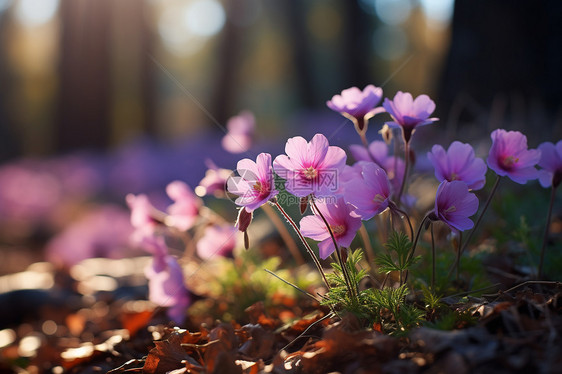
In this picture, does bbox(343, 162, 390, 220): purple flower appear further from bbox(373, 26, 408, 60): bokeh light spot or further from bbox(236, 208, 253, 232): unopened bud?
bbox(373, 26, 408, 60): bokeh light spot

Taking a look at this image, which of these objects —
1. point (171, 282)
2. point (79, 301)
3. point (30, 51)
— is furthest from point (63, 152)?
point (30, 51)

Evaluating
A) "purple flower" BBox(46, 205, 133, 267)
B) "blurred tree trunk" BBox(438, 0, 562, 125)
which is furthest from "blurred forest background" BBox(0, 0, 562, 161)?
"purple flower" BBox(46, 205, 133, 267)

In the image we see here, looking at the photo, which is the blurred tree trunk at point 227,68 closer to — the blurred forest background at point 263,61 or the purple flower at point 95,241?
the blurred forest background at point 263,61

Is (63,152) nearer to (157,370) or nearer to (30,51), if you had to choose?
(157,370)

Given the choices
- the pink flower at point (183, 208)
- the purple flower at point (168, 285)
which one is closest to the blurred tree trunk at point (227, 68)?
the pink flower at point (183, 208)

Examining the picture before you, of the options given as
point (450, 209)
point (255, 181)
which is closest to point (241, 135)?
point (255, 181)
